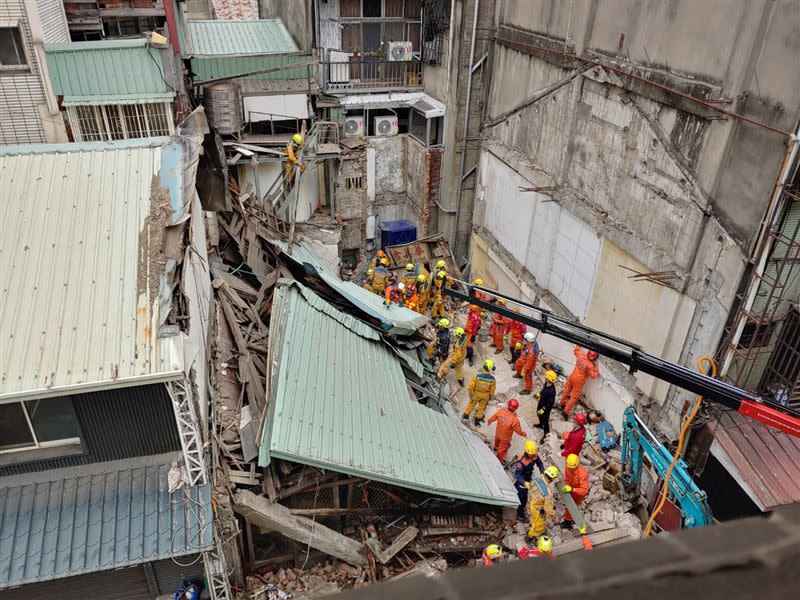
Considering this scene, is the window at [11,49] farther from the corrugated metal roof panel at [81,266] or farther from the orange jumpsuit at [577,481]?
the orange jumpsuit at [577,481]

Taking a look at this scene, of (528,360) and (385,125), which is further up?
(385,125)

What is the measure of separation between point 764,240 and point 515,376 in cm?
892

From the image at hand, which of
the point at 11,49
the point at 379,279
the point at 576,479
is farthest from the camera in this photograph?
the point at 379,279

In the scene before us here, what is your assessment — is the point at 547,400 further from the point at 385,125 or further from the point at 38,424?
the point at 385,125

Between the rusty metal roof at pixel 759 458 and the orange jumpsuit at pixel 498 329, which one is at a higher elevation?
the rusty metal roof at pixel 759 458

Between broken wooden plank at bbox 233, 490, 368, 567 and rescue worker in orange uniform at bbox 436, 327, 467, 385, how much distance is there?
7.32 metres

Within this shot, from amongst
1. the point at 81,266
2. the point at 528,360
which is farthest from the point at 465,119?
the point at 81,266

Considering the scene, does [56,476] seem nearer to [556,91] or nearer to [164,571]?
[164,571]

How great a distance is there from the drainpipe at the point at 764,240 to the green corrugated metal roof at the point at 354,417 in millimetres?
5230

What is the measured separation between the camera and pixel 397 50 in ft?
78.3

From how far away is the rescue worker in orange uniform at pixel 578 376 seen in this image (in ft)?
52.4

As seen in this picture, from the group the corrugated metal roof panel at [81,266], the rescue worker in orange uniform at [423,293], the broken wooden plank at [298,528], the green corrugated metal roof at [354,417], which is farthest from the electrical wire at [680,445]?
the rescue worker in orange uniform at [423,293]

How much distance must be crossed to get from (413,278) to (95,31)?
1317 centimetres

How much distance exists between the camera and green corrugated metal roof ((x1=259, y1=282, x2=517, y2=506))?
9.20 meters
